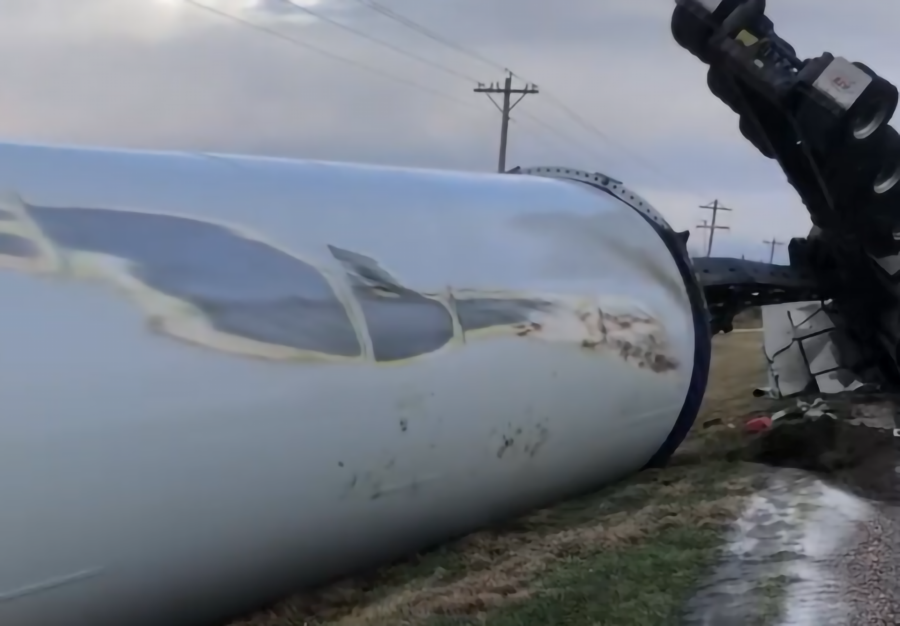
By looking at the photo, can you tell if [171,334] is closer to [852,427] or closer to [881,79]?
[852,427]

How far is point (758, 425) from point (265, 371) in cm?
307

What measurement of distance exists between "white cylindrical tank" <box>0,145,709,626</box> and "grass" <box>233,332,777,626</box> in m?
0.10

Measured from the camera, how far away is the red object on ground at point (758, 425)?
186 inches

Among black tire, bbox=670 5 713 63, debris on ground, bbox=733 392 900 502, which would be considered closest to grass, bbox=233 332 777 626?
debris on ground, bbox=733 392 900 502

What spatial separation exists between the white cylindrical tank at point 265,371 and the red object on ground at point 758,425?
1.38 metres

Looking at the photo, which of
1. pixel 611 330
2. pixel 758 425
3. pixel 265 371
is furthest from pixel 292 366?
pixel 758 425

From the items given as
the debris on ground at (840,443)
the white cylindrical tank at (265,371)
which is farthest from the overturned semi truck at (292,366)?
the debris on ground at (840,443)

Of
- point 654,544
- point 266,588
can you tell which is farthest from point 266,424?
point 654,544

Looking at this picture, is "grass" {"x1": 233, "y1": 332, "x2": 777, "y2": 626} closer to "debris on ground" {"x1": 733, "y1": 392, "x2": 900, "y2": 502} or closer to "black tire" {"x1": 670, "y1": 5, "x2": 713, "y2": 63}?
"debris on ground" {"x1": 733, "y1": 392, "x2": 900, "y2": 502}

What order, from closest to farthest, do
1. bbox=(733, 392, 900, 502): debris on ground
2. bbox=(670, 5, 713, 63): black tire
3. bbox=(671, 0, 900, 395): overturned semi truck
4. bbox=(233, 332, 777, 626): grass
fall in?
bbox=(233, 332, 777, 626): grass
bbox=(733, 392, 900, 502): debris on ground
bbox=(671, 0, 900, 395): overturned semi truck
bbox=(670, 5, 713, 63): black tire

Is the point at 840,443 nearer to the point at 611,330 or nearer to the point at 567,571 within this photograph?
the point at 611,330

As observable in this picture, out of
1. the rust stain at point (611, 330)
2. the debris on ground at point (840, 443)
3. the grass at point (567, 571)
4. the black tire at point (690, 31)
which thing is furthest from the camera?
the black tire at point (690, 31)

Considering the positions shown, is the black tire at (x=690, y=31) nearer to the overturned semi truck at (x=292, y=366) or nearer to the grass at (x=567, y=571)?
the overturned semi truck at (x=292, y=366)

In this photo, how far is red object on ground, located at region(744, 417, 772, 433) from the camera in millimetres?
4730
